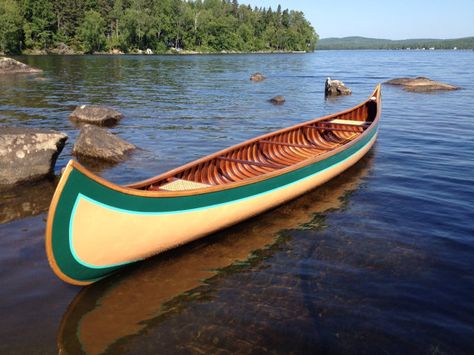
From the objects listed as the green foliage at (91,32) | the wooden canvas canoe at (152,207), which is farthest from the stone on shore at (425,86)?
the green foliage at (91,32)

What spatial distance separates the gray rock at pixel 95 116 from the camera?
17500 mm

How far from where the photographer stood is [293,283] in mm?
6016

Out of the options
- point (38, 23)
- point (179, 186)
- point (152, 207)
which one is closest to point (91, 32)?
point (38, 23)

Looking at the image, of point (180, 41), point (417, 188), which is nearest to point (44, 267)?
point (417, 188)

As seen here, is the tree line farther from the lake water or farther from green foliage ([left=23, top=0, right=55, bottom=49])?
the lake water

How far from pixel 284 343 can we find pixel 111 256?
261cm

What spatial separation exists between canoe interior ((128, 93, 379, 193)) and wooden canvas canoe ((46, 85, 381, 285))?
0.03m

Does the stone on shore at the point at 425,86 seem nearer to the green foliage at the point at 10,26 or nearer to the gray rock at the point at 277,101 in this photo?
the gray rock at the point at 277,101

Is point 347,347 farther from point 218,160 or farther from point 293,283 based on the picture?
point 218,160

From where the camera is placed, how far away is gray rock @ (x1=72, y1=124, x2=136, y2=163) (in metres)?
12.0

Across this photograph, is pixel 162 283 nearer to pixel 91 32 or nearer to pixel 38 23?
pixel 38 23

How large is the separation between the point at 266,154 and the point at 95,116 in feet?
32.2

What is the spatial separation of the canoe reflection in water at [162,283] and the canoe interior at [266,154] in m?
1.08

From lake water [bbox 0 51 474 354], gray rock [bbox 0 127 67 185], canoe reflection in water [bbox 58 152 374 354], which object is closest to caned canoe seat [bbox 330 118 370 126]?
lake water [bbox 0 51 474 354]
